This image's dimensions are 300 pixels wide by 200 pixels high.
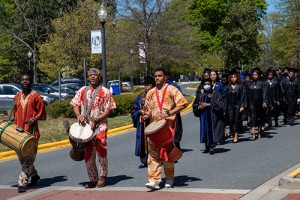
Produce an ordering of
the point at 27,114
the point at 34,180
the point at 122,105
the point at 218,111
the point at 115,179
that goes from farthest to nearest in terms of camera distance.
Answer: the point at 122,105 → the point at 218,111 → the point at 115,179 → the point at 34,180 → the point at 27,114

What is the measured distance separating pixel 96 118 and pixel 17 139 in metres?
1.31

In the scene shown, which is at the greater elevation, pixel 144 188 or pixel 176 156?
pixel 176 156

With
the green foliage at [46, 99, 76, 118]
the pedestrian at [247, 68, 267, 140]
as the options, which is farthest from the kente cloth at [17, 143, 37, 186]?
the green foliage at [46, 99, 76, 118]

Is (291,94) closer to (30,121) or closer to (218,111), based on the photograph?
(218,111)

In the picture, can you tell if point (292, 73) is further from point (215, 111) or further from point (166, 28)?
point (166, 28)

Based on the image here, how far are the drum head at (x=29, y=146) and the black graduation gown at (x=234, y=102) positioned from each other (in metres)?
6.45

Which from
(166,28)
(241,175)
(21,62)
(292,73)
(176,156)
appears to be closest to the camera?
(176,156)

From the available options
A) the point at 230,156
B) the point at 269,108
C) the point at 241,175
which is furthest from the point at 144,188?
the point at 269,108

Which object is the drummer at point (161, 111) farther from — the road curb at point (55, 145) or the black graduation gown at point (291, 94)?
the black graduation gown at point (291, 94)

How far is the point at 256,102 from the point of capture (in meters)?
14.4

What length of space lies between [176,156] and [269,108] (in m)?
8.19

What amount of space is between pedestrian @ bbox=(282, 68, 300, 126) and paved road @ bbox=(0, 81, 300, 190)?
9.01 ft

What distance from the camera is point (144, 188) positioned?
8.53m

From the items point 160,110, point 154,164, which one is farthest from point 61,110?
point 154,164
